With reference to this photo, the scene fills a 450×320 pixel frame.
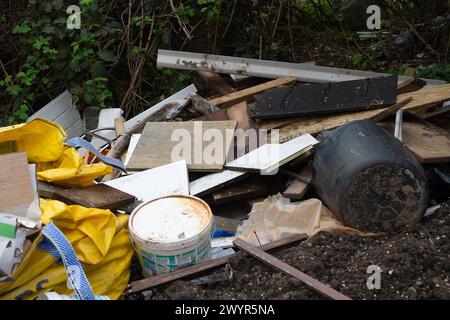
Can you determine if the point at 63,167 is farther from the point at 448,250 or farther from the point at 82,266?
the point at 448,250

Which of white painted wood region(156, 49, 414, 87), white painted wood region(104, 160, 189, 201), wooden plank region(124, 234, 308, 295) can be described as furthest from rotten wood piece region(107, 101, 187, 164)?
wooden plank region(124, 234, 308, 295)

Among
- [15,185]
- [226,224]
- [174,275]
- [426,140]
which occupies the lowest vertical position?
[226,224]

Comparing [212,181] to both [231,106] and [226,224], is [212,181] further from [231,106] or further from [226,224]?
[231,106]

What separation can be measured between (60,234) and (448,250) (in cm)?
212

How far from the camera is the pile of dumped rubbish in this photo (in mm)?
2861

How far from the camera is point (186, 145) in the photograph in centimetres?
423

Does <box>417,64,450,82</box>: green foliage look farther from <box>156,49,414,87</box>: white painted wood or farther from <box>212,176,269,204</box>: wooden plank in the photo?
<box>212,176,269,204</box>: wooden plank

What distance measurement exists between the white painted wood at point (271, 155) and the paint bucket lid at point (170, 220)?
70 centimetres

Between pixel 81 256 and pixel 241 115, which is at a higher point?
pixel 241 115

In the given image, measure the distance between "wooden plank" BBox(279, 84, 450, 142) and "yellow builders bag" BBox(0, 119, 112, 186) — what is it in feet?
4.85

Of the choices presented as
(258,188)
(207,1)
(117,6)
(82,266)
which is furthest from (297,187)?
(117,6)

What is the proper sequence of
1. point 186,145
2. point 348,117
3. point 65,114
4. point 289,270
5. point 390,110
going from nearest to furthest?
point 289,270
point 390,110
point 348,117
point 186,145
point 65,114

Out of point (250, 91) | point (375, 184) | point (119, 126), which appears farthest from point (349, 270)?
point (119, 126)

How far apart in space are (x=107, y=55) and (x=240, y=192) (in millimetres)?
2537
